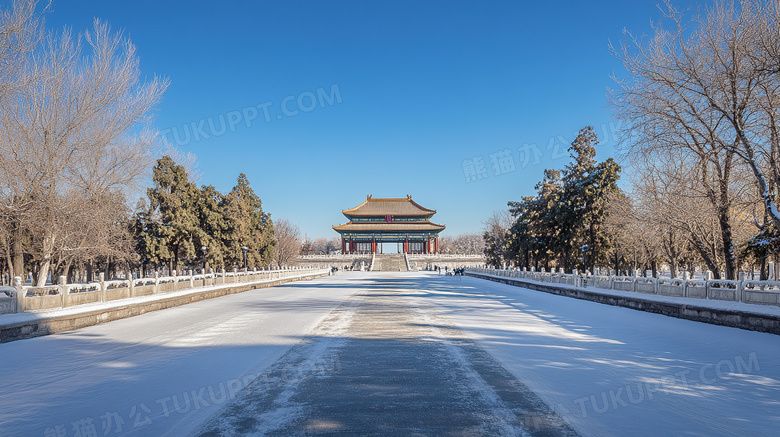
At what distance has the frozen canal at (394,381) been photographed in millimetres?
4031

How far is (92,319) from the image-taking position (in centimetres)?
1130

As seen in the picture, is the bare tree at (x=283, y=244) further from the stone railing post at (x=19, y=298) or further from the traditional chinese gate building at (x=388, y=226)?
the stone railing post at (x=19, y=298)

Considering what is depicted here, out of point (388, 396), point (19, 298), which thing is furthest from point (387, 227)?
point (388, 396)

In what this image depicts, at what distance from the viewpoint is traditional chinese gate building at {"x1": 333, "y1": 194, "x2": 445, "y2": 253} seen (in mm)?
74750

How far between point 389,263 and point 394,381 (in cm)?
6295

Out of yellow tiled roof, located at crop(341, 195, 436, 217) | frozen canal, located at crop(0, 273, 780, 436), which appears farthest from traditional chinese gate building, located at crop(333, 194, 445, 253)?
frozen canal, located at crop(0, 273, 780, 436)

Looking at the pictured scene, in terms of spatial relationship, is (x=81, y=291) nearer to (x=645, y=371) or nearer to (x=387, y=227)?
(x=645, y=371)

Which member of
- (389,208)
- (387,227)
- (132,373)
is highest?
(389,208)

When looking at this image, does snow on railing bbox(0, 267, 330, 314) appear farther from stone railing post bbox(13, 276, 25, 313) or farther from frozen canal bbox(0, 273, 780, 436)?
frozen canal bbox(0, 273, 780, 436)

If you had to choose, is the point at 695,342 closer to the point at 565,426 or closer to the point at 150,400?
the point at 565,426

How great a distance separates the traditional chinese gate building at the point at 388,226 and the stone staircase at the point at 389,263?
4784mm

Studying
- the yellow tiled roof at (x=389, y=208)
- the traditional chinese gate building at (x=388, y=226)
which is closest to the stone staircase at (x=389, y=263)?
the traditional chinese gate building at (x=388, y=226)

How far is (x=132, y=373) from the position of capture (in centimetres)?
600

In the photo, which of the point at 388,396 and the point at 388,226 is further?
the point at 388,226
